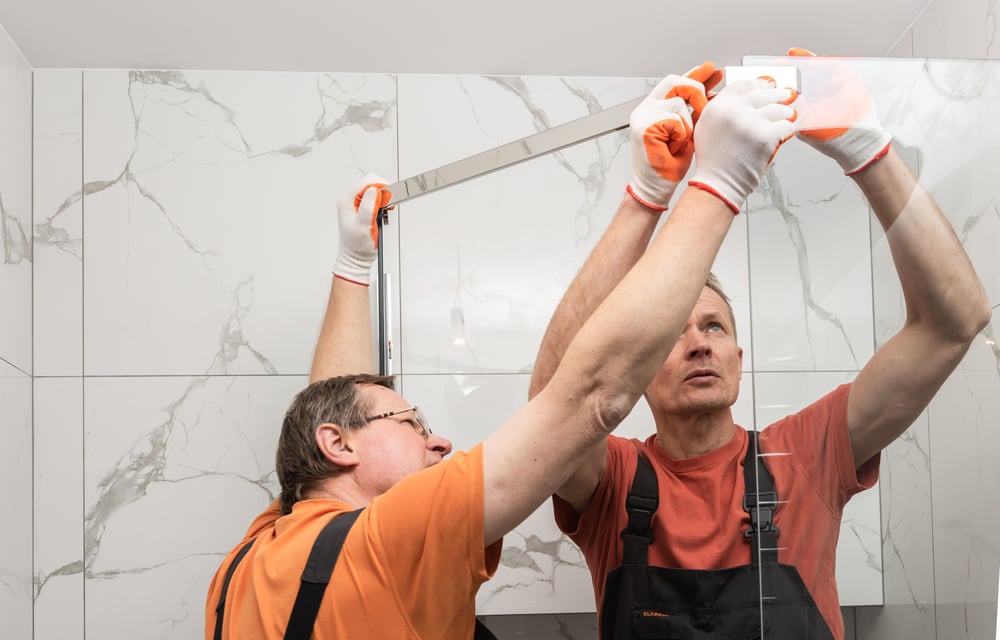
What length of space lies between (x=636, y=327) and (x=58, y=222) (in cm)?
154

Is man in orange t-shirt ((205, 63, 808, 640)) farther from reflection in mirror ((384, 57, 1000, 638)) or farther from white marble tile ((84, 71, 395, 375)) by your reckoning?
white marble tile ((84, 71, 395, 375))

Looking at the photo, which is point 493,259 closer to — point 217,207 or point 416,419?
point 416,419

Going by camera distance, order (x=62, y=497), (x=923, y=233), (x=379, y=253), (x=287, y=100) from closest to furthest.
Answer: (x=923, y=233) → (x=379, y=253) → (x=62, y=497) → (x=287, y=100)

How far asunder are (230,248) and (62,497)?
60 cm

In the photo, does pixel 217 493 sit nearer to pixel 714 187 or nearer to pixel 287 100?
pixel 287 100

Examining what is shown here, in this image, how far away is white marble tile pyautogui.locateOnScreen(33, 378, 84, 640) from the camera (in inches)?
87.3

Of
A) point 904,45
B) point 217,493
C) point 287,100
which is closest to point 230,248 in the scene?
point 287,100

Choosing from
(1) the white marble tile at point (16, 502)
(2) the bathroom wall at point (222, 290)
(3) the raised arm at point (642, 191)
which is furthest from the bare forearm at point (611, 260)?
(1) the white marble tile at point (16, 502)

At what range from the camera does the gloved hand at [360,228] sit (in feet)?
6.60

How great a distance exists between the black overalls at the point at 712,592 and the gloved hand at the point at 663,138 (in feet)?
1.09

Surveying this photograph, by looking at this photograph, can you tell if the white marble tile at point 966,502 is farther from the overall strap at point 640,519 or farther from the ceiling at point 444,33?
the ceiling at point 444,33

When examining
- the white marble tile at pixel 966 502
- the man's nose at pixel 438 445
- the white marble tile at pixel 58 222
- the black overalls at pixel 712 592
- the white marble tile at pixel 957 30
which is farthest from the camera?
the white marble tile at pixel 58 222

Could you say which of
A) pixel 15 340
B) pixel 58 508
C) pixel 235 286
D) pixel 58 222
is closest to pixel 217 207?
pixel 235 286

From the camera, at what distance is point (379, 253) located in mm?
2018
